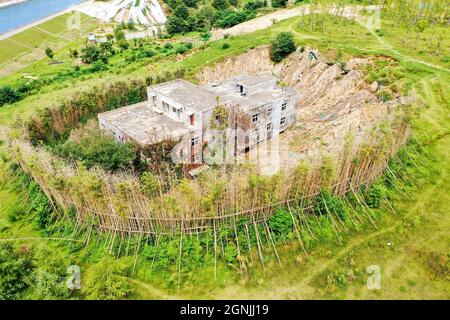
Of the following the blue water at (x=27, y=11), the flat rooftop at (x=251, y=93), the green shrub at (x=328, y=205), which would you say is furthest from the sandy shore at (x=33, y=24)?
the green shrub at (x=328, y=205)

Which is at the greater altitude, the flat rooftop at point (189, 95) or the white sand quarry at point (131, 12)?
the white sand quarry at point (131, 12)

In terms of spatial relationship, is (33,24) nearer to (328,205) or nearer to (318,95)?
(318,95)

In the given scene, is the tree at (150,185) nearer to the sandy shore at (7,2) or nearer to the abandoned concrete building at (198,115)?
the abandoned concrete building at (198,115)

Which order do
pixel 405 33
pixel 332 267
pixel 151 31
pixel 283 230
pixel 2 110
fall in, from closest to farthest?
pixel 332 267, pixel 283 230, pixel 2 110, pixel 405 33, pixel 151 31

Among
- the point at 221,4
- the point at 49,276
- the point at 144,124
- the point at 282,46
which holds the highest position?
the point at 221,4

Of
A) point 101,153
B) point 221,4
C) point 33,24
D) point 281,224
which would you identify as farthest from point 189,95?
point 33,24

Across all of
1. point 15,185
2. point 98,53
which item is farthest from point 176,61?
point 15,185

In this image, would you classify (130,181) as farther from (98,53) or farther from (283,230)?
(98,53)
